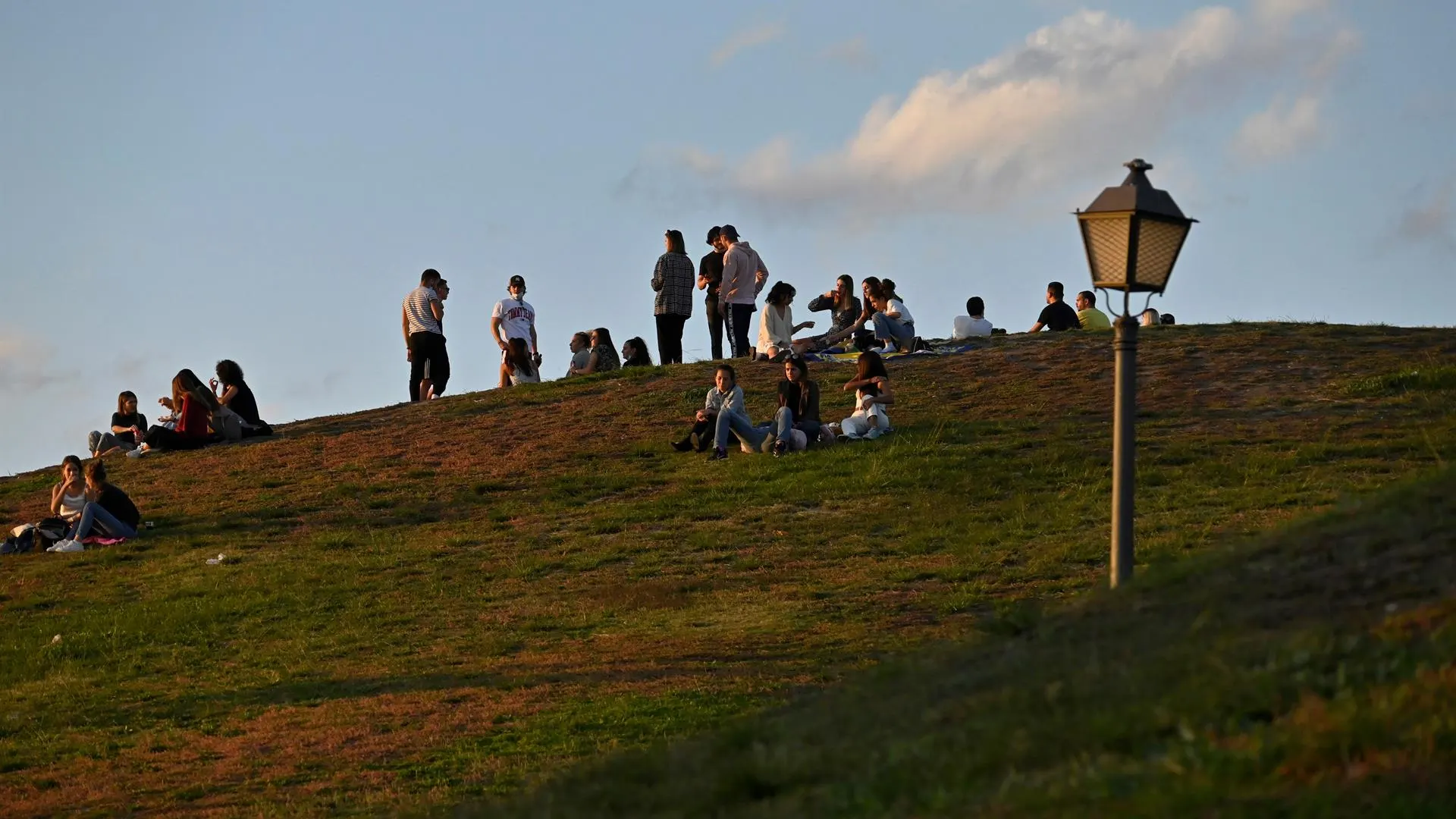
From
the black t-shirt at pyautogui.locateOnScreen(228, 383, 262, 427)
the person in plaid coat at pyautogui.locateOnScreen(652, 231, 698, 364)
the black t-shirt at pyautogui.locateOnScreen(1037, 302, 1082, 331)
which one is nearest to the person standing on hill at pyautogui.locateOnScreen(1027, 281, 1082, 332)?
the black t-shirt at pyautogui.locateOnScreen(1037, 302, 1082, 331)

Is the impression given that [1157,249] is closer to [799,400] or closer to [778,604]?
[778,604]

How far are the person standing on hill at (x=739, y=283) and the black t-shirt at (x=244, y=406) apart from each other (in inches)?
278

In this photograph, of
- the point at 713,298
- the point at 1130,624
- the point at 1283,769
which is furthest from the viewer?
the point at 713,298

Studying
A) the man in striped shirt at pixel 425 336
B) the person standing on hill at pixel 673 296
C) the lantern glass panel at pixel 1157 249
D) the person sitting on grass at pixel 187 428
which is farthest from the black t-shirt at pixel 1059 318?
the lantern glass panel at pixel 1157 249

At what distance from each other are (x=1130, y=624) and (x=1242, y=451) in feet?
38.6

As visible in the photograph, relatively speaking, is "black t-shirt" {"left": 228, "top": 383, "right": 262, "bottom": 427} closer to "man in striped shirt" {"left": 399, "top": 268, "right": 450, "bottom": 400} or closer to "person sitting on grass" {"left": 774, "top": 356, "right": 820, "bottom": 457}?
"man in striped shirt" {"left": 399, "top": 268, "right": 450, "bottom": 400}

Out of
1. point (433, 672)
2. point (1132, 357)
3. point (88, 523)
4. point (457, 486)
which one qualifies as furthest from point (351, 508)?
point (1132, 357)

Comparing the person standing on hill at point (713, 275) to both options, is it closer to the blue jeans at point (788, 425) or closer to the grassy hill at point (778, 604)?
the grassy hill at point (778, 604)

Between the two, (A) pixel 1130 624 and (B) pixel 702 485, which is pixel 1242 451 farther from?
(A) pixel 1130 624

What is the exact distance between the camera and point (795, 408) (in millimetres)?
20656

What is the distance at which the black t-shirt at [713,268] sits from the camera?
25.6 m

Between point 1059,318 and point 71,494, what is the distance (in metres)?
14.4

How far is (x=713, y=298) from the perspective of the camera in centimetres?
2622

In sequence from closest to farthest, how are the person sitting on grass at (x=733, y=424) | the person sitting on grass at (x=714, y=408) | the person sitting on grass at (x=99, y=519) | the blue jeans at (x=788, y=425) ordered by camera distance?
the person sitting on grass at (x=99, y=519), the blue jeans at (x=788, y=425), the person sitting on grass at (x=714, y=408), the person sitting on grass at (x=733, y=424)
